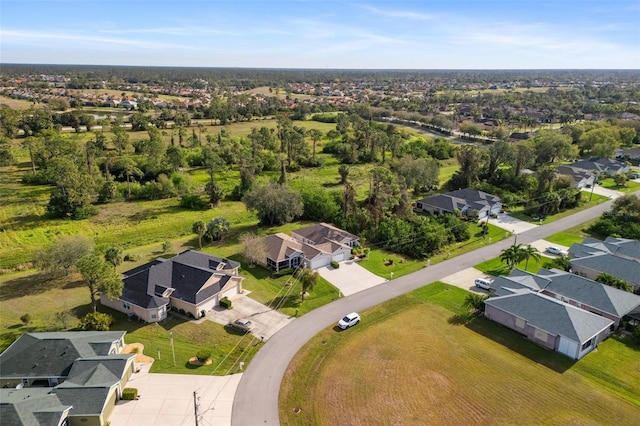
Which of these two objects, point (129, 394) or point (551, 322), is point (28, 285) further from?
point (551, 322)

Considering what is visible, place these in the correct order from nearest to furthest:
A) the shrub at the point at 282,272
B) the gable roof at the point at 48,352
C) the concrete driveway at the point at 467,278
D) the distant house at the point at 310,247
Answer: the gable roof at the point at 48,352
the concrete driveway at the point at 467,278
the shrub at the point at 282,272
the distant house at the point at 310,247

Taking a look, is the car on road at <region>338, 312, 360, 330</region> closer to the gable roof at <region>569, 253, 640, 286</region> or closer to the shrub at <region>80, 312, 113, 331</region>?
the shrub at <region>80, 312, 113, 331</region>

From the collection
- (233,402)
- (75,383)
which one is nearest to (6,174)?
(75,383)

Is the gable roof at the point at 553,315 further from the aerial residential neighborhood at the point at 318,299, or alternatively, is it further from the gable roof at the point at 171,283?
the gable roof at the point at 171,283

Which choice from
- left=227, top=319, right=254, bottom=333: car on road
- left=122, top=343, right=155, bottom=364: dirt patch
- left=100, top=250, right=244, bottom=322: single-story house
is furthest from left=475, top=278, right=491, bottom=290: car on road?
left=122, top=343, right=155, bottom=364: dirt patch

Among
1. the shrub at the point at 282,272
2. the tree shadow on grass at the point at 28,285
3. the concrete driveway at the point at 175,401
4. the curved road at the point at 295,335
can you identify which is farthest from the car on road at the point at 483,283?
the tree shadow on grass at the point at 28,285

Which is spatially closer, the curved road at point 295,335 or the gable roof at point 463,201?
the curved road at point 295,335
